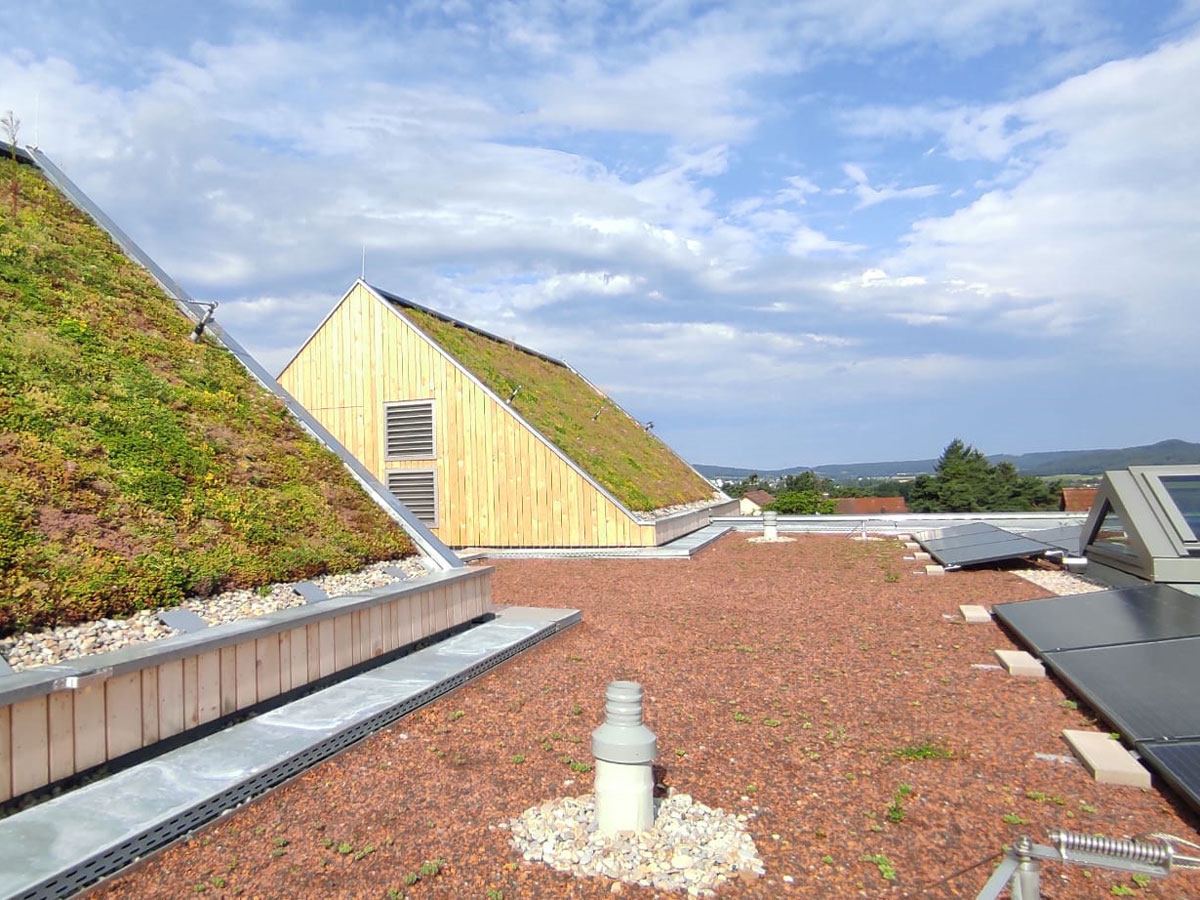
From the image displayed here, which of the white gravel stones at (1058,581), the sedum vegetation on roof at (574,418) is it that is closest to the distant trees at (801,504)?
the sedum vegetation on roof at (574,418)

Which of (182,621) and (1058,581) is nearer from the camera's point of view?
(182,621)

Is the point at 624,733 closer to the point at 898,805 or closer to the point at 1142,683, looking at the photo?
the point at 898,805

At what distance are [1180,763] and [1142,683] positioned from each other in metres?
1.28

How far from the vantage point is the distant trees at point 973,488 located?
5259 cm

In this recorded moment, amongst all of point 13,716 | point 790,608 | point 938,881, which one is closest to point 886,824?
point 938,881

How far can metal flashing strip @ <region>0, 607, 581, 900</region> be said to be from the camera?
3420 mm

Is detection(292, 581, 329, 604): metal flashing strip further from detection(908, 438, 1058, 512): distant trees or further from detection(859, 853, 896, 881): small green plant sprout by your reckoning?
detection(908, 438, 1058, 512): distant trees

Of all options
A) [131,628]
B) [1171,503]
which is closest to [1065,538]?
[1171,503]

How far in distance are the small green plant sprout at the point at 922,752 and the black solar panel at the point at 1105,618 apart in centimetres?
222

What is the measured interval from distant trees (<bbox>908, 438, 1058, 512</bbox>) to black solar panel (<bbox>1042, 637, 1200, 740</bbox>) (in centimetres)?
4750

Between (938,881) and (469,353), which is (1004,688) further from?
(469,353)

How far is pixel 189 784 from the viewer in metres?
4.22

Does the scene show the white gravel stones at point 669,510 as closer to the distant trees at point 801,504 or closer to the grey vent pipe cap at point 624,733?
the distant trees at point 801,504

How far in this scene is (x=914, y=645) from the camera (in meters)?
7.97
